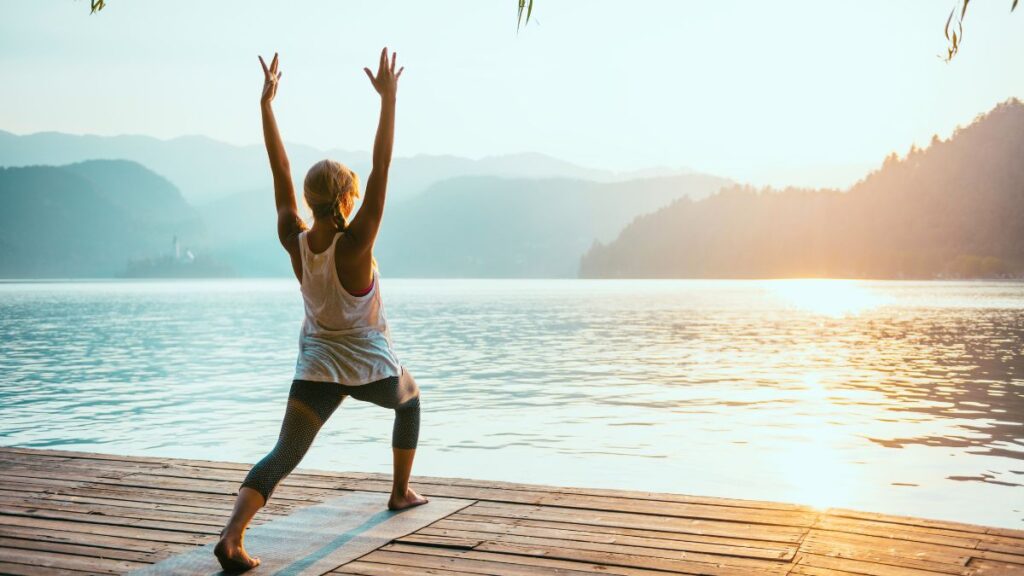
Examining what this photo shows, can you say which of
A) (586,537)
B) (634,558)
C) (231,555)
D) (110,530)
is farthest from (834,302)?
(231,555)

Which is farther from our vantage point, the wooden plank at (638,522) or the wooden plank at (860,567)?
the wooden plank at (638,522)

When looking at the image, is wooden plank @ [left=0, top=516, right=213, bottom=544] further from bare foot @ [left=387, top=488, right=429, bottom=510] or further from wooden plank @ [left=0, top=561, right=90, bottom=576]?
bare foot @ [left=387, top=488, right=429, bottom=510]

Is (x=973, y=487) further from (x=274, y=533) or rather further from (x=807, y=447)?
(x=274, y=533)

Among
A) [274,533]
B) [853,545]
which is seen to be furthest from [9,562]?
[853,545]

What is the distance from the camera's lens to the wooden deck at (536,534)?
4.36m

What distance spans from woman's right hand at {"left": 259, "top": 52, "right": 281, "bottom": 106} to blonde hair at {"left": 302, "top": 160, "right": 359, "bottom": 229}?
0.58 m

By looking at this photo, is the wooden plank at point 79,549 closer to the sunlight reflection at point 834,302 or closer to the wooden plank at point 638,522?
the wooden plank at point 638,522

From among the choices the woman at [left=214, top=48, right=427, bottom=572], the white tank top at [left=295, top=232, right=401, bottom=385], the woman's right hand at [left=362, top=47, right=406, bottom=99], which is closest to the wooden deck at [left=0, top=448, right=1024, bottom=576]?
the woman at [left=214, top=48, right=427, bottom=572]

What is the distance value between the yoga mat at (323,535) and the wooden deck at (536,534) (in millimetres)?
103

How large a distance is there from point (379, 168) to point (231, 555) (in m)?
1.77

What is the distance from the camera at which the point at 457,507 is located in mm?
5453

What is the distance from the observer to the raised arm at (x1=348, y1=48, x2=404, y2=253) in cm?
409

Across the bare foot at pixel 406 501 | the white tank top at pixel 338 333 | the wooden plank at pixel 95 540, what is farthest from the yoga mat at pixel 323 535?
the white tank top at pixel 338 333

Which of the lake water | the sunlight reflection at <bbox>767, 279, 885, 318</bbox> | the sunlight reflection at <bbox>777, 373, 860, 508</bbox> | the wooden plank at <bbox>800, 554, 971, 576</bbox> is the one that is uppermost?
the wooden plank at <bbox>800, 554, 971, 576</bbox>
